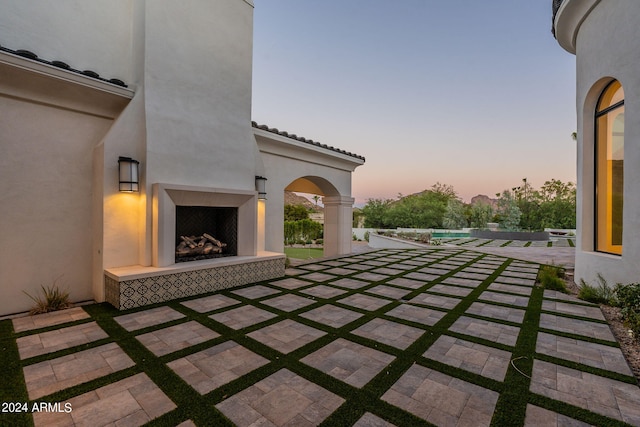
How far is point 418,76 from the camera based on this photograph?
49.8ft

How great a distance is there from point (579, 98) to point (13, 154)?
38.8 ft

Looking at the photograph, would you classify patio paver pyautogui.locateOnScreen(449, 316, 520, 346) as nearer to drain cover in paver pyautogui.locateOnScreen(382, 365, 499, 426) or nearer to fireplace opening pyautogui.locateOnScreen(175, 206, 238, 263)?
drain cover in paver pyautogui.locateOnScreen(382, 365, 499, 426)

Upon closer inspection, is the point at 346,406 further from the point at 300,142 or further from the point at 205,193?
the point at 300,142

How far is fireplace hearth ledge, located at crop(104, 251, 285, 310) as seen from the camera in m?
4.65

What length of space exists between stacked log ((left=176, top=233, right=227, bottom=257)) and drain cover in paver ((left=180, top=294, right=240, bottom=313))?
1301 millimetres

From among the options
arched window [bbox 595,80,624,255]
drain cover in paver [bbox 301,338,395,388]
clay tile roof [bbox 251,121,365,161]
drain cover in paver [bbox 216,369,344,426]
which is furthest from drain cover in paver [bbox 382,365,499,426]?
clay tile roof [bbox 251,121,365,161]

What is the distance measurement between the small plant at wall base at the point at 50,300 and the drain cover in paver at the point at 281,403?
443cm

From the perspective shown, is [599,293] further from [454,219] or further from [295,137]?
[454,219]

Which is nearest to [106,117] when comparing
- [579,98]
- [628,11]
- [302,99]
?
[628,11]

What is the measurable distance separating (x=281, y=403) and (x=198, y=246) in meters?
4.81

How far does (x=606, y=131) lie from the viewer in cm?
610

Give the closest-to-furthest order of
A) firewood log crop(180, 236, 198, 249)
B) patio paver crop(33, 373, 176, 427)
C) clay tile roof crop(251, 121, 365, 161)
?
patio paver crop(33, 373, 176, 427)
firewood log crop(180, 236, 198, 249)
clay tile roof crop(251, 121, 365, 161)

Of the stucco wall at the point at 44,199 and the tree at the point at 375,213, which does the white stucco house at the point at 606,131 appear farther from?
the tree at the point at 375,213

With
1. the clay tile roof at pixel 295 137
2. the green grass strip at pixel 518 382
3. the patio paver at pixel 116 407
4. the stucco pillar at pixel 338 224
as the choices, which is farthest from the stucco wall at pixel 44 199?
the stucco pillar at pixel 338 224
